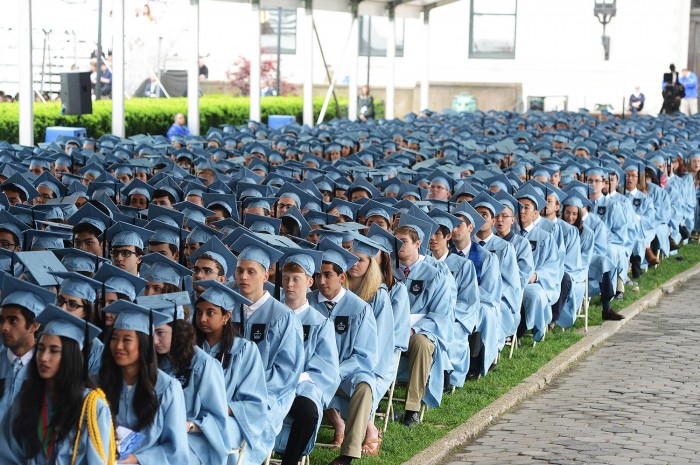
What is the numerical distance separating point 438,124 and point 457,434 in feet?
65.1

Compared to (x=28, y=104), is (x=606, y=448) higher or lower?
lower

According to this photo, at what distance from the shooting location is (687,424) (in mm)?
9984

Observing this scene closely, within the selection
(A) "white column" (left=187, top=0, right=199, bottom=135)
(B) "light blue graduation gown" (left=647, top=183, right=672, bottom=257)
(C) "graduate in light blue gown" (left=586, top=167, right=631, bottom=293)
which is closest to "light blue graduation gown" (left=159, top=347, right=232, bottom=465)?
→ (C) "graduate in light blue gown" (left=586, top=167, right=631, bottom=293)

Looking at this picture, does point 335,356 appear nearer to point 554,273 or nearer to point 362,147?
point 554,273

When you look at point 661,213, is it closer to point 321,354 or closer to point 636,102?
point 321,354

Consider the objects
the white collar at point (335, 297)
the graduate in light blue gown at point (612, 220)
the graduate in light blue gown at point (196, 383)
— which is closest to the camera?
the graduate in light blue gown at point (196, 383)

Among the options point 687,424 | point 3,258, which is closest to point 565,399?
point 687,424

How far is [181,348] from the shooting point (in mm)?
6988

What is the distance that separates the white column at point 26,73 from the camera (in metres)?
21.0

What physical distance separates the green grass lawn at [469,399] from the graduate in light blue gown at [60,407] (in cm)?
276

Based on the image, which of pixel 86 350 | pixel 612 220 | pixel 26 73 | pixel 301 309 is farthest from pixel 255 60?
pixel 86 350

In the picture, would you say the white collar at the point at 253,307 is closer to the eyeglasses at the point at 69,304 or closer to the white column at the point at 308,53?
the eyeglasses at the point at 69,304

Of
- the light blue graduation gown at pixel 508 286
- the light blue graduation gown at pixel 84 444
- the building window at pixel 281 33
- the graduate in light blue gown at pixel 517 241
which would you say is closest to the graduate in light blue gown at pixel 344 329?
the light blue graduation gown at pixel 84 444

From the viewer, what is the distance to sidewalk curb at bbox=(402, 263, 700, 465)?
911cm
